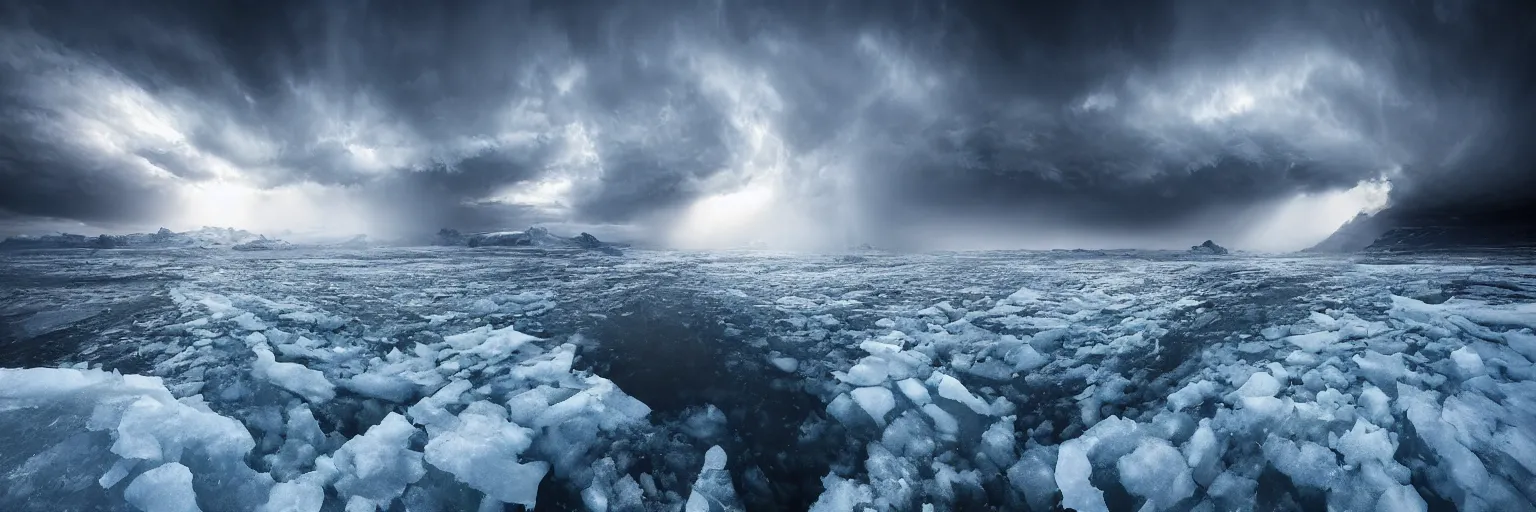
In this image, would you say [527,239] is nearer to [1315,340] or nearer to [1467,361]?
[1315,340]

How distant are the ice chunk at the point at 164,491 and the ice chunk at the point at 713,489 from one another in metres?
2.58

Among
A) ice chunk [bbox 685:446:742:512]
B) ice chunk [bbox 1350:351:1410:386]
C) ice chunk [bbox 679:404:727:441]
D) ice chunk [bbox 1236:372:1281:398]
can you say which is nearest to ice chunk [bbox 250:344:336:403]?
ice chunk [bbox 679:404:727:441]

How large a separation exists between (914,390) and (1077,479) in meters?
1.36

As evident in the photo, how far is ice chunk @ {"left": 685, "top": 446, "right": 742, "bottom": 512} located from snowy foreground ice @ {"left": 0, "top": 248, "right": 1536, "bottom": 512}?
0.6 inches

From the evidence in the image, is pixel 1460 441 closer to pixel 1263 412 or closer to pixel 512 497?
pixel 1263 412

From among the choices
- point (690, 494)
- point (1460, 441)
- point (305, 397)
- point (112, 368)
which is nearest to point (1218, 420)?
point (1460, 441)

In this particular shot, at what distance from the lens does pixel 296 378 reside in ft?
13.0

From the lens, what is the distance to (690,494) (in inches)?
113

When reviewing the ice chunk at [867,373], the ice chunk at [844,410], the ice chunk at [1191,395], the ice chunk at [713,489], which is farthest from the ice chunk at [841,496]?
the ice chunk at [1191,395]

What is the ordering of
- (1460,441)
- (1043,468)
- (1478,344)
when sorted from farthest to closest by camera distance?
1. (1478,344)
2. (1043,468)
3. (1460,441)

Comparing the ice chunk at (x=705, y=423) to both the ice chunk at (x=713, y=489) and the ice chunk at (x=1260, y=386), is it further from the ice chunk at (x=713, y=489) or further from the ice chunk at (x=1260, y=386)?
the ice chunk at (x=1260, y=386)

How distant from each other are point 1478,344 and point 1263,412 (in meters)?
2.87

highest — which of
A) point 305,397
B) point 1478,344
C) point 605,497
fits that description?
point 1478,344

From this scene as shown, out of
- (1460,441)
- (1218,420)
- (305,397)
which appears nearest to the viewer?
(1460,441)
